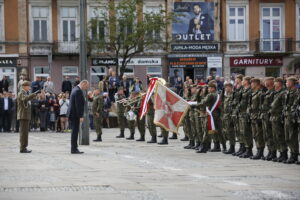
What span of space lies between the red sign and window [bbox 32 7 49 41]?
12015 millimetres

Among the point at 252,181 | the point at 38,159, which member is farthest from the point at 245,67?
the point at 252,181

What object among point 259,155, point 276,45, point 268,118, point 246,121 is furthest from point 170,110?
point 276,45

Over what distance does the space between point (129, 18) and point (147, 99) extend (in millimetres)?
22724

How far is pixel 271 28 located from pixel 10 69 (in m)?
17.0

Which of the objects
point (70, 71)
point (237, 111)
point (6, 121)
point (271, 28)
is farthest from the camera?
point (271, 28)

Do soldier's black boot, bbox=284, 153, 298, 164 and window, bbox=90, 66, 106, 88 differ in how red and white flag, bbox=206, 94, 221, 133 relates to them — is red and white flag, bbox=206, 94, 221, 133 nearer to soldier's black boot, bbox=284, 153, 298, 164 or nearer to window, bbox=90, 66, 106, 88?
soldier's black boot, bbox=284, 153, 298, 164

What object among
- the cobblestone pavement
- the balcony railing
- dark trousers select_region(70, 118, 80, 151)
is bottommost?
the cobblestone pavement

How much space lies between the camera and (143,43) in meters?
47.6

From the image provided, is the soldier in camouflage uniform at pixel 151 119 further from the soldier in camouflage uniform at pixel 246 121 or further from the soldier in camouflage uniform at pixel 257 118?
the soldier in camouflage uniform at pixel 257 118

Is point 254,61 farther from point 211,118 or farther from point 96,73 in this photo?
point 211,118

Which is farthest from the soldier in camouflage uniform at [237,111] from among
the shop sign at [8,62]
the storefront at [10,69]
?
the shop sign at [8,62]

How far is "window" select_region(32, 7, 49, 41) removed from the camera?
166ft

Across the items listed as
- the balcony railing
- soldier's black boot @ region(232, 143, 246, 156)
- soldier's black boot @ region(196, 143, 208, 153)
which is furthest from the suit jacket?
the balcony railing

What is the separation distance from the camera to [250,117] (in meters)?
19.3
